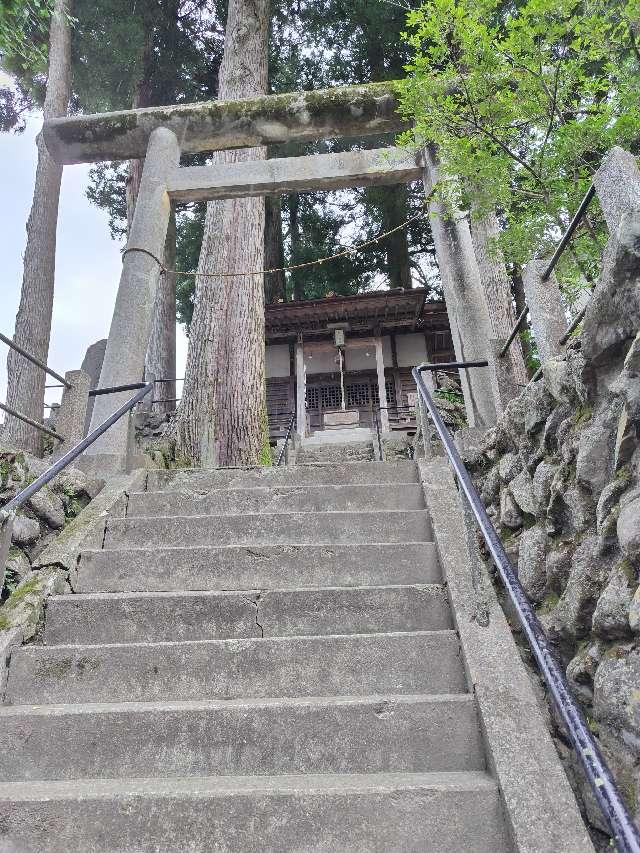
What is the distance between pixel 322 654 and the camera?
86.6 inches

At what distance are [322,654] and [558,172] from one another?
323 centimetres

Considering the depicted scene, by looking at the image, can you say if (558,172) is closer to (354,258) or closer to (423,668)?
(423,668)

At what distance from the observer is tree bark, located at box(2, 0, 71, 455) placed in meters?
7.65

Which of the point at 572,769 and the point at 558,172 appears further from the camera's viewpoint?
the point at 558,172

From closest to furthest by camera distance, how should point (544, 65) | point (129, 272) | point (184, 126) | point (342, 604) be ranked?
point (342, 604) → point (544, 65) → point (129, 272) → point (184, 126)

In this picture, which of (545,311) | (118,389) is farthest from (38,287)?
(545,311)

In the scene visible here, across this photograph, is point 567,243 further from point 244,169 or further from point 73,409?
point 73,409

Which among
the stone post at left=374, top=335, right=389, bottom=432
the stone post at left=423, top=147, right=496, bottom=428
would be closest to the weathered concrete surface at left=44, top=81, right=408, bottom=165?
the stone post at left=423, top=147, right=496, bottom=428

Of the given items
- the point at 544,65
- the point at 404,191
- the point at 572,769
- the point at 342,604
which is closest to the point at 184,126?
the point at 544,65

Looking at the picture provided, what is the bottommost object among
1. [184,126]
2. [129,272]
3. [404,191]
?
[129,272]

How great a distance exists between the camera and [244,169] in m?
5.62

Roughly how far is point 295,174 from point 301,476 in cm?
353

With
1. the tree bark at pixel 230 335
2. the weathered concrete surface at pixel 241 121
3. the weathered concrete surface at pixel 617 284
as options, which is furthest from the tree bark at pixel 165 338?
the weathered concrete surface at pixel 617 284

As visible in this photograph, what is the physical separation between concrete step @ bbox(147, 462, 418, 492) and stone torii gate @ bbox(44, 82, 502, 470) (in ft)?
4.12
